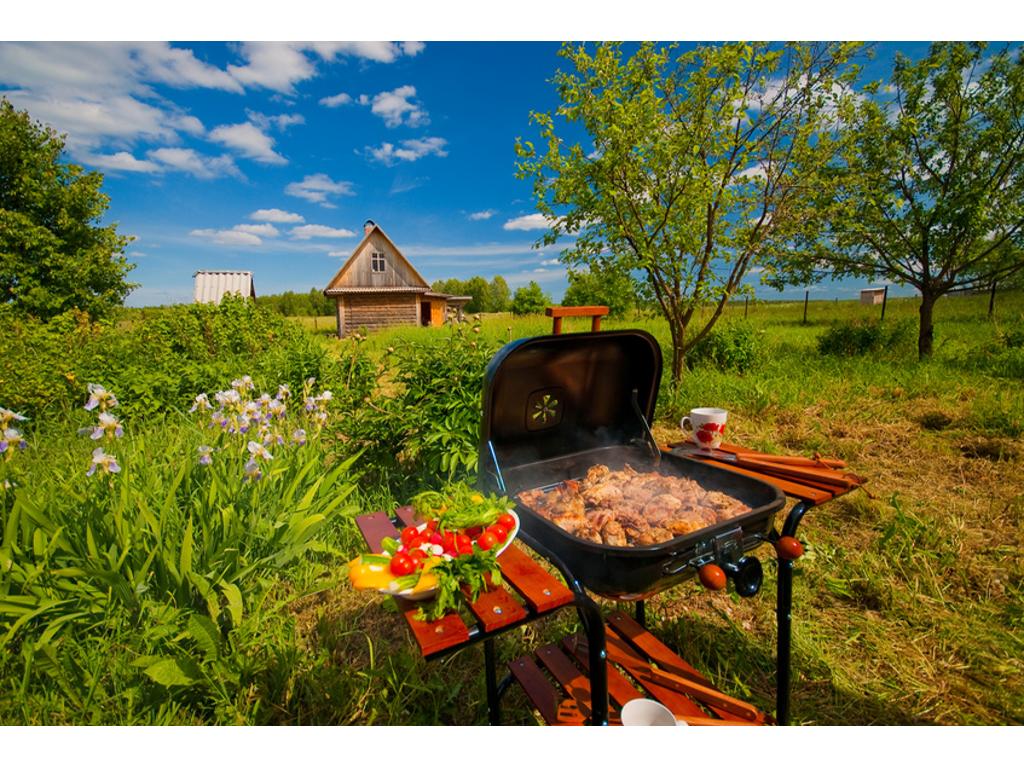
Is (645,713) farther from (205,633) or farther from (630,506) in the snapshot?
(205,633)

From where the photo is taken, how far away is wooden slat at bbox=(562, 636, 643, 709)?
5.41ft

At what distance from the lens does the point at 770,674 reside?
2068 mm

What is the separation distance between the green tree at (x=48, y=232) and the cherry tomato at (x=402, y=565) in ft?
64.0

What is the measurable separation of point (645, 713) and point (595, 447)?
3.41 ft

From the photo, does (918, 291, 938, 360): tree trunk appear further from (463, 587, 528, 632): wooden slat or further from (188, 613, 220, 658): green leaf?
(188, 613, 220, 658): green leaf

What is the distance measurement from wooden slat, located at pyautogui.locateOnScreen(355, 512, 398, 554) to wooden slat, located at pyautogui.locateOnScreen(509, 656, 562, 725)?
2.78ft

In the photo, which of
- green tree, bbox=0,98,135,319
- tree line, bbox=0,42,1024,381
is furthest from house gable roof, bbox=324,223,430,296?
tree line, bbox=0,42,1024,381

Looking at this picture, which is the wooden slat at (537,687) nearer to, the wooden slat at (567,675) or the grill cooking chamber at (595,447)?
the wooden slat at (567,675)

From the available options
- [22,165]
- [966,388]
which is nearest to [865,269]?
[966,388]

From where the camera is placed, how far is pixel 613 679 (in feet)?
5.71

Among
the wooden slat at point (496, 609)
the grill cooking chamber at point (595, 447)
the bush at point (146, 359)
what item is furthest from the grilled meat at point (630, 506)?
the bush at point (146, 359)

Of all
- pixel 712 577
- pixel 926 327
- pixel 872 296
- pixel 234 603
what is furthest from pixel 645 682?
pixel 872 296

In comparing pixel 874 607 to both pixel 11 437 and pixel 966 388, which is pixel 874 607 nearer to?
pixel 11 437

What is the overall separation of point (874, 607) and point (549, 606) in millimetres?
2448
